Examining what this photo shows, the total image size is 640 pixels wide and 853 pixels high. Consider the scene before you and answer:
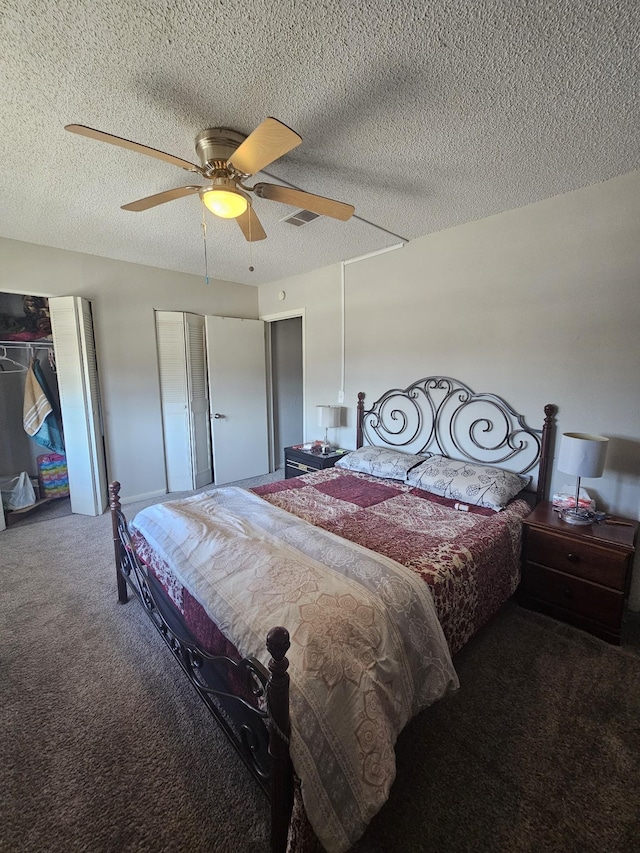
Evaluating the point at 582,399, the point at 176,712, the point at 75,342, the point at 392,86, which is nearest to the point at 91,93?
the point at 392,86

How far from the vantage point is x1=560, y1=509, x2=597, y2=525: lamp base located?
6.97 feet

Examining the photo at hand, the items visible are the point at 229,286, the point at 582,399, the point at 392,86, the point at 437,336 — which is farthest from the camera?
the point at 229,286

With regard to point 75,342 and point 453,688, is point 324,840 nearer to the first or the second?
point 453,688

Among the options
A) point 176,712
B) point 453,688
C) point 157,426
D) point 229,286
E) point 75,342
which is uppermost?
point 229,286

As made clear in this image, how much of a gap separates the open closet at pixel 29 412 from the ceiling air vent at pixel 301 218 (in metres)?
2.95

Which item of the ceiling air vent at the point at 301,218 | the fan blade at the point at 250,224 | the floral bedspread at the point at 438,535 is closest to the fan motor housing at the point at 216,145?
the fan blade at the point at 250,224

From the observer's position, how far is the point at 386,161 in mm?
1979

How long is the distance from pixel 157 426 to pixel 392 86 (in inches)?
151

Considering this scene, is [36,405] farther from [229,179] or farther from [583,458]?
[583,458]

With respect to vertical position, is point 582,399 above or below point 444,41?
below

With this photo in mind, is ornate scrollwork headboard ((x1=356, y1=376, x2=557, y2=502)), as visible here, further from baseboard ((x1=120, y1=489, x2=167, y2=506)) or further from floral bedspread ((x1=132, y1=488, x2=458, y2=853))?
baseboard ((x1=120, y1=489, x2=167, y2=506))

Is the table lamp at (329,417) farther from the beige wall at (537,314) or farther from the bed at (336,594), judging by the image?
the bed at (336,594)

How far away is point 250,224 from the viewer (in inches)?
81.2

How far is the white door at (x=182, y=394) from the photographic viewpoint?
4.18 m
